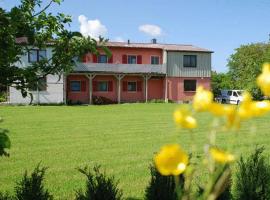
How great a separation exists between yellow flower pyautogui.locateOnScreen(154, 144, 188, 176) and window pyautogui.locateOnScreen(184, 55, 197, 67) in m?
46.7

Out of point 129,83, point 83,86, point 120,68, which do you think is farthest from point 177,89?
point 83,86

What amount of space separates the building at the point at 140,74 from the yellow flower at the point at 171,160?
138ft

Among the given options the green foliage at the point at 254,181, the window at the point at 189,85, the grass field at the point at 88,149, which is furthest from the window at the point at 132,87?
the green foliage at the point at 254,181

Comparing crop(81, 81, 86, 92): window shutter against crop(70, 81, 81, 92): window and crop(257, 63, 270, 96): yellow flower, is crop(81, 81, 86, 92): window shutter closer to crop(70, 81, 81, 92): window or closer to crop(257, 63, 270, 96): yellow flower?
crop(70, 81, 81, 92): window

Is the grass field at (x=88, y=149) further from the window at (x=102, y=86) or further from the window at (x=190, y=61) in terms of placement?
the window at (x=190, y=61)

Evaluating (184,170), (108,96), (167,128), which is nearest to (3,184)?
(184,170)

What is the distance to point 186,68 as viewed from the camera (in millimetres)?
47188

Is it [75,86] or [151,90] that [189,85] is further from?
[75,86]

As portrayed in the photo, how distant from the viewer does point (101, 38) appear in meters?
4.52

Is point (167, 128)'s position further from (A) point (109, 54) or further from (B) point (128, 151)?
(A) point (109, 54)

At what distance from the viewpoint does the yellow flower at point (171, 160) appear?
2.77 feet

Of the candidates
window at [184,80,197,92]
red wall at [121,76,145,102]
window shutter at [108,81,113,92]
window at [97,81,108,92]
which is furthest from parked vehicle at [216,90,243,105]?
window at [97,81,108,92]

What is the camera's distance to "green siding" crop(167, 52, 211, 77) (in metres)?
46.5

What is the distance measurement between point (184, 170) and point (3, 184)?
812 cm
